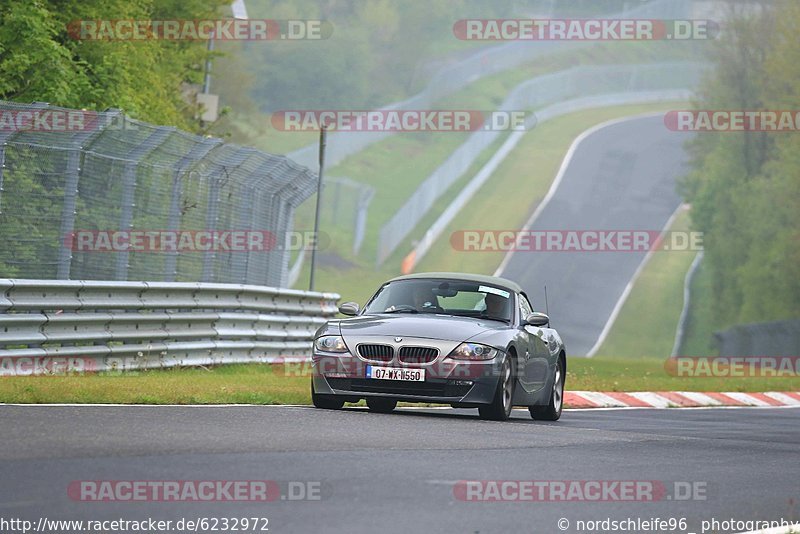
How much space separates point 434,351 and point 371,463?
15.5ft

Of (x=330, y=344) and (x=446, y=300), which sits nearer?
(x=330, y=344)

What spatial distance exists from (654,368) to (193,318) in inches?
722

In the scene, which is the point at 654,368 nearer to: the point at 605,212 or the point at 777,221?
the point at 777,221

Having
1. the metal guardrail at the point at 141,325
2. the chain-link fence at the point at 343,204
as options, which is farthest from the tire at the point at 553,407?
the chain-link fence at the point at 343,204

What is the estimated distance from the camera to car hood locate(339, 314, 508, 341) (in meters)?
14.7

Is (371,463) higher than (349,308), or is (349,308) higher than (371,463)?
(349,308)

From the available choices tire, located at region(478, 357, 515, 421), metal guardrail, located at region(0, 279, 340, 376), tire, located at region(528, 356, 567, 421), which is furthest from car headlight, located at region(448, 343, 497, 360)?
metal guardrail, located at region(0, 279, 340, 376)

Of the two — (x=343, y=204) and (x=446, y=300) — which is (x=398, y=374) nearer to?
(x=446, y=300)

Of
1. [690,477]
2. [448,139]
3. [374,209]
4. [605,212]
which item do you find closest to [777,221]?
[605,212]

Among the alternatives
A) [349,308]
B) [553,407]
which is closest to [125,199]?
[349,308]

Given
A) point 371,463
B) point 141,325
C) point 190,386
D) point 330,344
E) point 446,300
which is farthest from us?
point 141,325

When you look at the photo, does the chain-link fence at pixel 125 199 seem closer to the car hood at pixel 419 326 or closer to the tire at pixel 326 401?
the car hood at pixel 419 326

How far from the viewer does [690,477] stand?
1058cm

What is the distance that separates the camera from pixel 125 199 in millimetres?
20188
